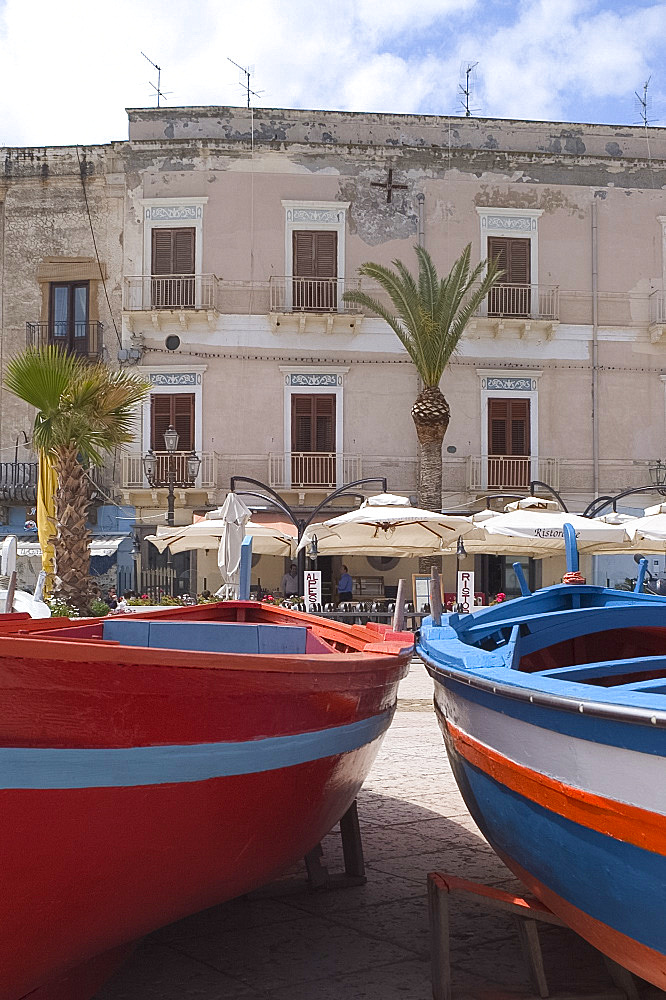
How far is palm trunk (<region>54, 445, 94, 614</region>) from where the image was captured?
15.8 m

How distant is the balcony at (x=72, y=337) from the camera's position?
25922mm

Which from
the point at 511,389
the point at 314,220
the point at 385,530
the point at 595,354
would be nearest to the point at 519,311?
the point at 511,389

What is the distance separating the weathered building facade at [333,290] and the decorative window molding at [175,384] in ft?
0.18

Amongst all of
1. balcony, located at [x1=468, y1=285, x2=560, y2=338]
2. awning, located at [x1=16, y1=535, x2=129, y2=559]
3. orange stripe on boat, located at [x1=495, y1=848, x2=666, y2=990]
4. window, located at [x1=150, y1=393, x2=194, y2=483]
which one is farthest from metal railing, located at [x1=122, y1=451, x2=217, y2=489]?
orange stripe on boat, located at [x1=495, y1=848, x2=666, y2=990]

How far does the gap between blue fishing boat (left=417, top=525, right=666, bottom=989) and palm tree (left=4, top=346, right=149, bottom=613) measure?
11627 millimetres

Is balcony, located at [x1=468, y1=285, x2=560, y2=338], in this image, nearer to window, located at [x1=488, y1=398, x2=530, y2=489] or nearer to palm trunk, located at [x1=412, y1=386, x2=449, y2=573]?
window, located at [x1=488, y1=398, x2=530, y2=489]

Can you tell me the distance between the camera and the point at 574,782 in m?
3.29

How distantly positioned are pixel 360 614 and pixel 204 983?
12429mm

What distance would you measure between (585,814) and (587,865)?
0.21m

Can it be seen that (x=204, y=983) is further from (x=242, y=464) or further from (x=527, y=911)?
(x=242, y=464)

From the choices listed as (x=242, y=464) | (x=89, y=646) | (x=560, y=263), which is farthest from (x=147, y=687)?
(x=560, y=263)

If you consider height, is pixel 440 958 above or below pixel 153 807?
below

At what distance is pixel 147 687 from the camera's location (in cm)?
337

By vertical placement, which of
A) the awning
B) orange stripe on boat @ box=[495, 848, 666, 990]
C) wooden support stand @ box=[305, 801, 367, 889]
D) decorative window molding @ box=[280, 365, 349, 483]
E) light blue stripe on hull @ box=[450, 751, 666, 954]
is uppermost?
decorative window molding @ box=[280, 365, 349, 483]
